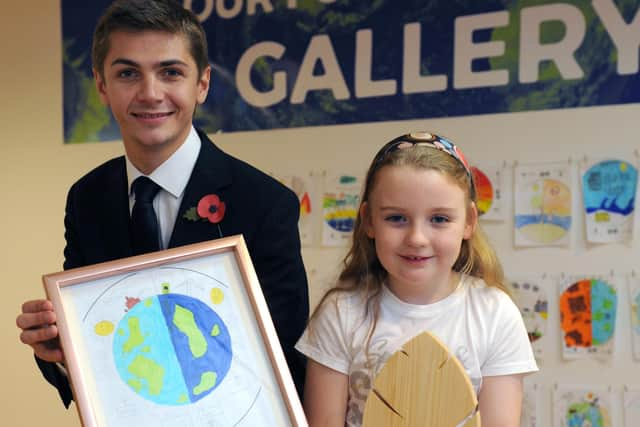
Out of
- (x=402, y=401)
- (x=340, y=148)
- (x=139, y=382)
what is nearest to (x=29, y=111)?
(x=340, y=148)

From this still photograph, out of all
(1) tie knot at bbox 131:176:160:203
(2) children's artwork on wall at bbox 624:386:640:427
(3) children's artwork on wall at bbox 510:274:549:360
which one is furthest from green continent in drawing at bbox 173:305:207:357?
(2) children's artwork on wall at bbox 624:386:640:427

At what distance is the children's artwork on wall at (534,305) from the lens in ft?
8.20

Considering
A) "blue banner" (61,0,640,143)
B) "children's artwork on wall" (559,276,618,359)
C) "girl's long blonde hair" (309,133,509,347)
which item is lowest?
"children's artwork on wall" (559,276,618,359)

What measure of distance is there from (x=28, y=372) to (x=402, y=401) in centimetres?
287

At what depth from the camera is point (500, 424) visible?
3.91 feet

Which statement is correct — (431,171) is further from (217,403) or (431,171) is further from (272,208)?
(217,403)

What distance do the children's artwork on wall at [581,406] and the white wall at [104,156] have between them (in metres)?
0.03

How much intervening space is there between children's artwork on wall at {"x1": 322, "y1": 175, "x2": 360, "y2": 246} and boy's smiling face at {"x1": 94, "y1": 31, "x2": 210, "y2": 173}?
4.72 feet

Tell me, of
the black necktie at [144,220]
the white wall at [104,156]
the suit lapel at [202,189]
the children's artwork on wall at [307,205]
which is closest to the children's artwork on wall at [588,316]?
the white wall at [104,156]

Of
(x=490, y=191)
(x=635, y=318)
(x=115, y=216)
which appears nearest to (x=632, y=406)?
(x=635, y=318)

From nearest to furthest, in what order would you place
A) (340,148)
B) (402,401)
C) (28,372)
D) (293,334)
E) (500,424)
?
1. (402,401)
2. (500,424)
3. (293,334)
4. (340,148)
5. (28,372)

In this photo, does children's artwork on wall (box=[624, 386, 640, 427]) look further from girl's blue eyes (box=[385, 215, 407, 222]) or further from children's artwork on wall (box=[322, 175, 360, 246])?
girl's blue eyes (box=[385, 215, 407, 222])

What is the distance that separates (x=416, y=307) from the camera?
4.28 ft

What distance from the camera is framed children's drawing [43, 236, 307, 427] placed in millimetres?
1096
